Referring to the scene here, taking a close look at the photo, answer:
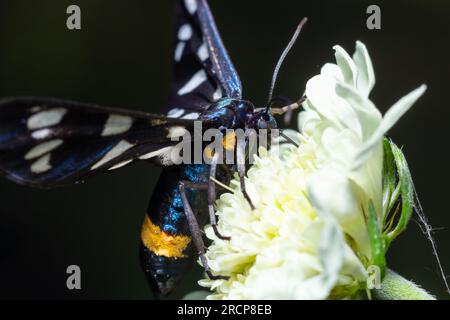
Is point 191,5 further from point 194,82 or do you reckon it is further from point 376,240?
point 376,240

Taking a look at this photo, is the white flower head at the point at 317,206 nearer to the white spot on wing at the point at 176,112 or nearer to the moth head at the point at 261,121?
the moth head at the point at 261,121

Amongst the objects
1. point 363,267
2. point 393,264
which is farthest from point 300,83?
point 363,267

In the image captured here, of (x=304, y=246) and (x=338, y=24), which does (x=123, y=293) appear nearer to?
(x=338, y=24)

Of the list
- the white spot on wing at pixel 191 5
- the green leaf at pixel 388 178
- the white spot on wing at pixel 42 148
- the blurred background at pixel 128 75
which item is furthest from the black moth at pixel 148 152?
the blurred background at pixel 128 75

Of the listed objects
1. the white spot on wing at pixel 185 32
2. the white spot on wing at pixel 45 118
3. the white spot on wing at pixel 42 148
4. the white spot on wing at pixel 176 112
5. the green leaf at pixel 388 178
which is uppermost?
the white spot on wing at pixel 185 32

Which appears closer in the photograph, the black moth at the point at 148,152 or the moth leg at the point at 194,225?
the black moth at the point at 148,152

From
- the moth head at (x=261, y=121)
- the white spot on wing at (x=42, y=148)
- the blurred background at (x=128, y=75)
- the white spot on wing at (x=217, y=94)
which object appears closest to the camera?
the white spot on wing at (x=42, y=148)

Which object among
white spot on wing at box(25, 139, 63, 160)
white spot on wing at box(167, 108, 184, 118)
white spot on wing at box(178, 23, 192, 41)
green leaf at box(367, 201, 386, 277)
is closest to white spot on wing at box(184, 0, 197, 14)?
white spot on wing at box(178, 23, 192, 41)

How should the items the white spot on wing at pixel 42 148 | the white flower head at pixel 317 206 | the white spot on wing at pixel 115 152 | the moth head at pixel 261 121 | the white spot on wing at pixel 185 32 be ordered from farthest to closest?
1. the white spot on wing at pixel 185 32
2. the moth head at pixel 261 121
3. the white spot on wing at pixel 115 152
4. the white spot on wing at pixel 42 148
5. the white flower head at pixel 317 206
